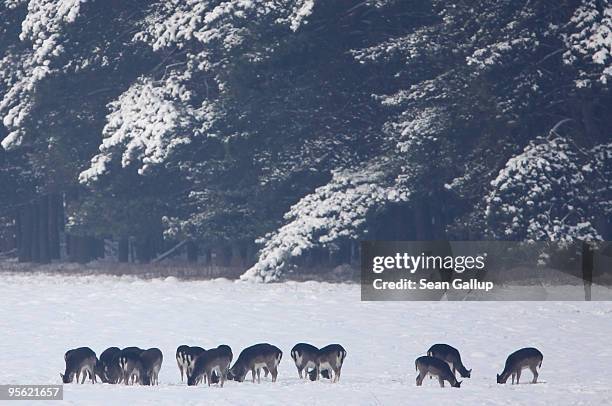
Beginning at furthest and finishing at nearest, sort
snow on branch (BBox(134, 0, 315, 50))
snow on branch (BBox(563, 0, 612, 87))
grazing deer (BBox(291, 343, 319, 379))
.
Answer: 1. snow on branch (BBox(134, 0, 315, 50))
2. snow on branch (BBox(563, 0, 612, 87))
3. grazing deer (BBox(291, 343, 319, 379))

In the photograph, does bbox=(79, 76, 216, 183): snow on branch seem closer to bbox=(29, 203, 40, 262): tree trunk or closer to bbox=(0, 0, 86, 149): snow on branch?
bbox=(0, 0, 86, 149): snow on branch

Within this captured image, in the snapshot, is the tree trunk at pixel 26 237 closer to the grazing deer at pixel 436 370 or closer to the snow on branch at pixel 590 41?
the snow on branch at pixel 590 41

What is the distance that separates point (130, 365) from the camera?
21.7 meters

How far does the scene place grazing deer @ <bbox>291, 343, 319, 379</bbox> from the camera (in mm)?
22422

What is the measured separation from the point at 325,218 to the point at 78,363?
20.2 m

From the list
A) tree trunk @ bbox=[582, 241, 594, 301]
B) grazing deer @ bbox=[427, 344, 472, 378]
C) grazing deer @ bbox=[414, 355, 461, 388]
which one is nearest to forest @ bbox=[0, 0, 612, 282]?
tree trunk @ bbox=[582, 241, 594, 301]

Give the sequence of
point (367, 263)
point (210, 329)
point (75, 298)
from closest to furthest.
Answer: point (210, 329) < point (75, 298) < point (367, 263)

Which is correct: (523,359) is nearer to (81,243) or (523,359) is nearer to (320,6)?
(320,6)

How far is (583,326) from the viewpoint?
30766 mm

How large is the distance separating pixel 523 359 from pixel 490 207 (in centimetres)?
1676

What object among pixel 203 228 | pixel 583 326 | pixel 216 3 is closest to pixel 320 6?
pixel 216 3

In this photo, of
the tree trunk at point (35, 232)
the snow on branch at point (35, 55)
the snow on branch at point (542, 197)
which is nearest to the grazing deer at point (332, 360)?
the snow on branch at point (542, 197)

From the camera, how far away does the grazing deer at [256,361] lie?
72.7ft

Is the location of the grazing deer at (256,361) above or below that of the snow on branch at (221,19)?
below
